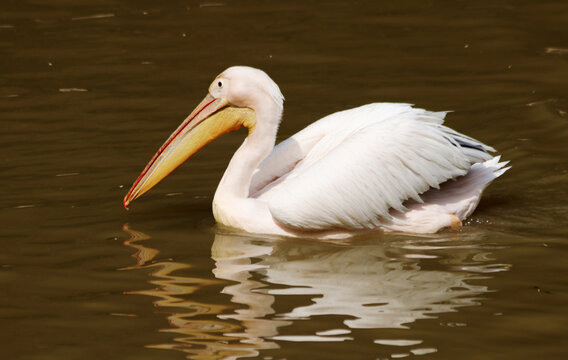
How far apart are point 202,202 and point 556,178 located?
2.19 metres

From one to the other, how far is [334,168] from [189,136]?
38.3 inches

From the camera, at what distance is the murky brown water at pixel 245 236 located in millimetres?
4227

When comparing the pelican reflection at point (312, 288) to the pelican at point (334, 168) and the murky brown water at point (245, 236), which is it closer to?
the murky brown water at point (245, 236)

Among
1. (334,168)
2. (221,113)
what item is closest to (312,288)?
(334,168)

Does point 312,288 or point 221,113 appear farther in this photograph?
point 221,113

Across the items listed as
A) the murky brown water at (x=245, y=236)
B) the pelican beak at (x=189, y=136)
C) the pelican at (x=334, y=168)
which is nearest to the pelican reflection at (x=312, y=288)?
the murky brown water at (x=245, y=236)

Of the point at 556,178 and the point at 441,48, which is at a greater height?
the point at 441,48

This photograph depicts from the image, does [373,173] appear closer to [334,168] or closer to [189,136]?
[334,168]

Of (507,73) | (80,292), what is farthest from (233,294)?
(507,73)

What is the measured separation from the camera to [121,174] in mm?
6984

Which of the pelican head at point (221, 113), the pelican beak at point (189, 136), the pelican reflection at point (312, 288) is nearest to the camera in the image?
the pelican reflection at point (312, 288)

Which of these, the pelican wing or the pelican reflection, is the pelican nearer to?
the pelican wing

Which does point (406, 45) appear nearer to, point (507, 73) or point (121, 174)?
point (507, 73)

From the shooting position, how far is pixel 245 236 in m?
5.77
